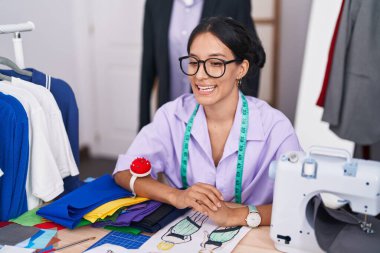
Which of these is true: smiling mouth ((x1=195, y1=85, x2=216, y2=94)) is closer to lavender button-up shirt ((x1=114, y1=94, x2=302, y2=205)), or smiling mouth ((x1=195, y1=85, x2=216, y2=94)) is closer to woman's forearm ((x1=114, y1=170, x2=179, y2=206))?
lavender button-up shirt ((x1=114, y1=94, x2=302, y2=205))

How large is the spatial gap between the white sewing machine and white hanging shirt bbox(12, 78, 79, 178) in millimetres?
789

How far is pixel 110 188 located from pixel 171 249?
0.39 metres

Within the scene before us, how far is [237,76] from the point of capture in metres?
1.72

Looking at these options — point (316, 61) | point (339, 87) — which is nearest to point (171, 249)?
point (339, 87)

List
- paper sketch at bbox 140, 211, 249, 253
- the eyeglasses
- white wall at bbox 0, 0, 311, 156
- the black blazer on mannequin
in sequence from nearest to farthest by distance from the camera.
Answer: paper sketch at bbox 140, 211, 249, 253 → the eyeglasses → the black blazer on mannequin → white wall at bbox 0, 0, 311, 156

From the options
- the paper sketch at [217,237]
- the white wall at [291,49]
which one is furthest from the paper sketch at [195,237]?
the white wall at [291,49]

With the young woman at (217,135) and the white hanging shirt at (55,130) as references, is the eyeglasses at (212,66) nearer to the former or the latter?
the young woman at (217,135)

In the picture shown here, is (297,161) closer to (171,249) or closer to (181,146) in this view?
(171,249)

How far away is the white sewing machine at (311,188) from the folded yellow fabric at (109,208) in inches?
18.0

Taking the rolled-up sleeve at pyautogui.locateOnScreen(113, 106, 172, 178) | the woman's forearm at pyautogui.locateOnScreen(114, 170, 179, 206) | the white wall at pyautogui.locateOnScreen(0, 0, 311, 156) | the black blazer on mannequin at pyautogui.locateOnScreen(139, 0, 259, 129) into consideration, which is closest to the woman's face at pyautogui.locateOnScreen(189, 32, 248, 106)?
the rolled-up sleeve at pyautogui.locateOnScreen(113, 106, 172, 178)

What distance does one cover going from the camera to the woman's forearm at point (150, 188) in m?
1.51

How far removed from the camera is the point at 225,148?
1635 mm

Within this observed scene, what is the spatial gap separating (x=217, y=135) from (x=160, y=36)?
971mm

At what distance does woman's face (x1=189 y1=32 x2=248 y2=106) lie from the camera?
161 centimetres
